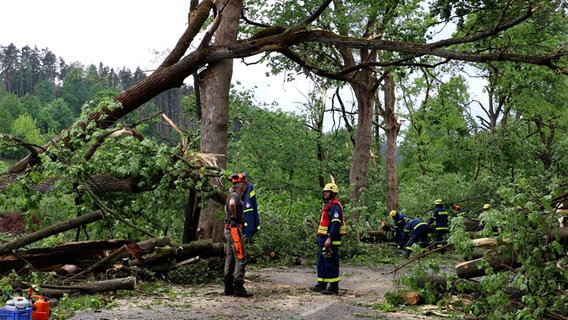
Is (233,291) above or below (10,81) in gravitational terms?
below

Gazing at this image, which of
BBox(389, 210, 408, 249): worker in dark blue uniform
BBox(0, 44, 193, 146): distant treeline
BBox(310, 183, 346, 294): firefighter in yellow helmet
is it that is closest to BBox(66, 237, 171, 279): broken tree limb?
BBox(310, 183, 346, 294): firefighter in yellow helmet

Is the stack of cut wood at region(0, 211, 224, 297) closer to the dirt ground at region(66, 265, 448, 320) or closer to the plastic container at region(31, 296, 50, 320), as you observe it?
the dirt ground at region(66, 265, 448, 320)

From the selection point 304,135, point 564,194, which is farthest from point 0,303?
point 304,135

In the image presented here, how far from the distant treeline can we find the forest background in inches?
704

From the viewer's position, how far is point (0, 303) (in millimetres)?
7359

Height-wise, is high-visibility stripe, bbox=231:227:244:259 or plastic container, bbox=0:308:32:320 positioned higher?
high-visibility stripe, bbox=231:227:244:259

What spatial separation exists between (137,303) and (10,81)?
117m

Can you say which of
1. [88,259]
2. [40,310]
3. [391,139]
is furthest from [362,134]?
[40,310]

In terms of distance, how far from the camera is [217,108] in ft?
44.1

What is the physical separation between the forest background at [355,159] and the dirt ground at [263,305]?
5.96ft

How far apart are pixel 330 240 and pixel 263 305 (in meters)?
1.89

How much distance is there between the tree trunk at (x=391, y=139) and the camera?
25250 millimetres

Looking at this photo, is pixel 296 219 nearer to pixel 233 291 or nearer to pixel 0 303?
pixel 233 291

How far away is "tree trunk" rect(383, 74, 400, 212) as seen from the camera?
994 inches
